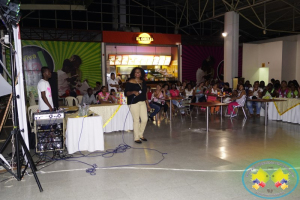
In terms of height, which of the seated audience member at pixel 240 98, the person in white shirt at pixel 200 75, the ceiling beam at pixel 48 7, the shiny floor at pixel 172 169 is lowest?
the shiny floor at pixel 172 169

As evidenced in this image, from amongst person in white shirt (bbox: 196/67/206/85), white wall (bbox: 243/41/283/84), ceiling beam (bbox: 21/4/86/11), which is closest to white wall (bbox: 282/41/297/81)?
white wall (bbox: 243/41/283/84)

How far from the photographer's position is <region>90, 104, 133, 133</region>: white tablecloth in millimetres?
6879

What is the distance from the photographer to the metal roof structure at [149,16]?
521 inches

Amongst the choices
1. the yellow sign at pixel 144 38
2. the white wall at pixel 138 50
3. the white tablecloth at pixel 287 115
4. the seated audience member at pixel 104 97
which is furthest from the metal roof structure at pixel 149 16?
the seated audience member at pixel 104 97

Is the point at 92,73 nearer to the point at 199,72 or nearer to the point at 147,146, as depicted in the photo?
the point at 199,72

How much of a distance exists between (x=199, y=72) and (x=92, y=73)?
265 inches

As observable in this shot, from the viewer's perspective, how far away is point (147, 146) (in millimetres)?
5734

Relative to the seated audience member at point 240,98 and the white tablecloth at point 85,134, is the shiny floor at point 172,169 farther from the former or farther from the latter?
the seated audience member at point 240,98

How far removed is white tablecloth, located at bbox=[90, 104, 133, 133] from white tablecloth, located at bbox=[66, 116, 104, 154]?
159cm

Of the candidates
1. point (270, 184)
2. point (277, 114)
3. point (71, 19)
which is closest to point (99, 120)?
point (270, 184)

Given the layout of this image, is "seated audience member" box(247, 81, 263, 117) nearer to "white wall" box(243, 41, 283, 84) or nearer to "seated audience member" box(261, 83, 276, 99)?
"seated audience member" box(261, 83, 276, 99)

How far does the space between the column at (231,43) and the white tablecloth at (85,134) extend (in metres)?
9.26

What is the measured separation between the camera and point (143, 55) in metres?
15.4

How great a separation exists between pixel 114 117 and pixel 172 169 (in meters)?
3.11
